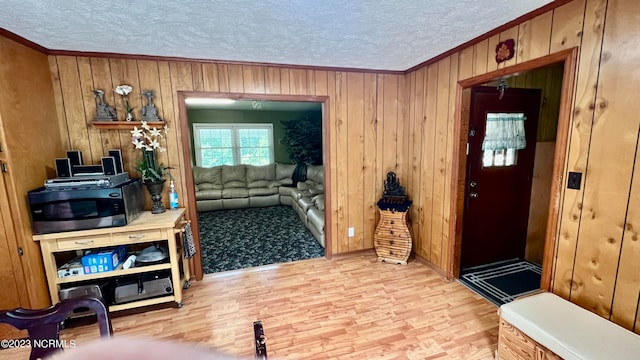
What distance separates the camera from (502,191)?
2.99 meters

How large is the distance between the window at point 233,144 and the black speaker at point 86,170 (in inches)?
178

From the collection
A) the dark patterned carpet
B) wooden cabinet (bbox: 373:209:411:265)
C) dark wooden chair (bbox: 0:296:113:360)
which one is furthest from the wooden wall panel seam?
dark wooden chair (bbox: 0:296:113:360)

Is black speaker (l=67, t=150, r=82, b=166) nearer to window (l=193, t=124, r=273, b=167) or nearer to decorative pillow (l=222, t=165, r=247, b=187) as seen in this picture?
decorative pillow (l=222, t=165, r=247, b=187)

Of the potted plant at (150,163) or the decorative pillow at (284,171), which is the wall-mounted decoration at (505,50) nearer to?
the potted plant at (150,163)

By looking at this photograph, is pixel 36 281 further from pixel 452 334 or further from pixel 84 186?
A: pixel 452 334

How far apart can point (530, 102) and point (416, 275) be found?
226 centimetres

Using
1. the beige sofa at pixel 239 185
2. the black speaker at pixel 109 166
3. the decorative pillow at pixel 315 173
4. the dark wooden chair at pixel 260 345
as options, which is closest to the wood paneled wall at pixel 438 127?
the black speaker at pixel 109 166

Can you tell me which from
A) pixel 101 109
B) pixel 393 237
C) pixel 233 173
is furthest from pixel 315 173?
pixel 101 109

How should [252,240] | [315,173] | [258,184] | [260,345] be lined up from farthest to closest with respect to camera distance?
[258,184], [315,173], [252,240], [260,345]

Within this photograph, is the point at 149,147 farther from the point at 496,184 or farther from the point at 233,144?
the point at 233,144

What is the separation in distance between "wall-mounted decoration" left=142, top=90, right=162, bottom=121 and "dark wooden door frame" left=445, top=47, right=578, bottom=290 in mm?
2884

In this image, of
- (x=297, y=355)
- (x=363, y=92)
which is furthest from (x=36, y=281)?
(x=363, y=92)

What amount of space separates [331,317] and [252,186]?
14.7ft

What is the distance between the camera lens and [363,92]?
124 inches
